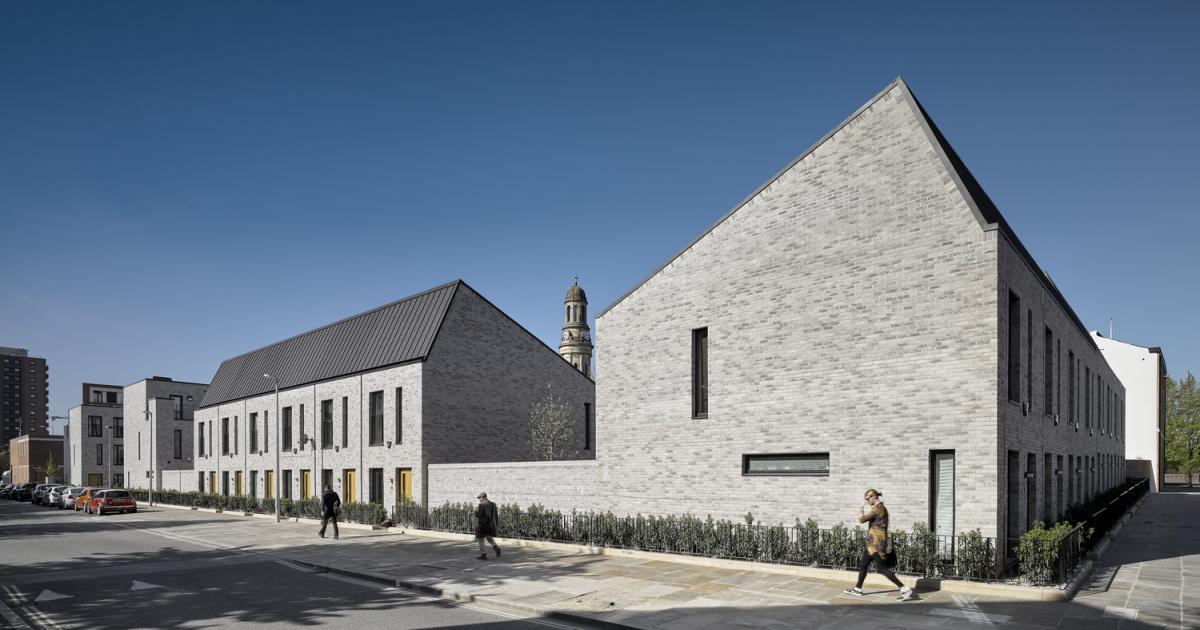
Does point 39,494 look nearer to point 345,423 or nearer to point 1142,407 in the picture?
point 345,423

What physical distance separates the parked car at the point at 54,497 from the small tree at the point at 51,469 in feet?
193

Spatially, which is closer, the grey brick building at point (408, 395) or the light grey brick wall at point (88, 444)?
the grey brick building at point (408, 395)

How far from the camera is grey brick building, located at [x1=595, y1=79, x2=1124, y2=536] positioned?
14.9 m

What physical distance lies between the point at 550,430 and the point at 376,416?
739 cm

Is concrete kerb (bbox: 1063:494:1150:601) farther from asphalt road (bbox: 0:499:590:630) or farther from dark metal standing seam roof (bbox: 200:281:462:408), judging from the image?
dark metal standing seam roof (bbox: 200:281:462:408)

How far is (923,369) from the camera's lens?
15391mm

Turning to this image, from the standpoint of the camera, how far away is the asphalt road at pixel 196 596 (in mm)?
12164

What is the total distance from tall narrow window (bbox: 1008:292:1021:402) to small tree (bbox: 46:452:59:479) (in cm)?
11859

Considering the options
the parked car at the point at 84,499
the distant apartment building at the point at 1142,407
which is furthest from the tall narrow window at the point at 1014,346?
the distant apartment building at the point at 1142,407

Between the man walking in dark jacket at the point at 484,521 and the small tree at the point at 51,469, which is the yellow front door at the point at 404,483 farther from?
the small tree at the point at 51,469

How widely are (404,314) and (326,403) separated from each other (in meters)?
6.46

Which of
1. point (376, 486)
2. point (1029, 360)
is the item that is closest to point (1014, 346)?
point (1029, 360)

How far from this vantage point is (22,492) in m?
66.1

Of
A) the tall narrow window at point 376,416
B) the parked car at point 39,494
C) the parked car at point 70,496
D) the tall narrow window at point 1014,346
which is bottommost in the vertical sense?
the parked car at point 39,494
